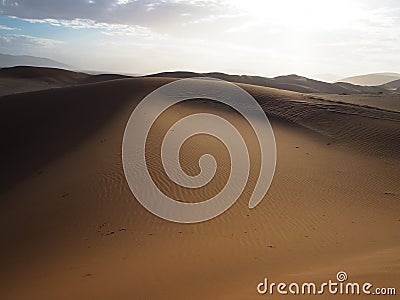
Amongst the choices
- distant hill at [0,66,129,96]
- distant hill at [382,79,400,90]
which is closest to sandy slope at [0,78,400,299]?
distant hill at [0,66,129,96]

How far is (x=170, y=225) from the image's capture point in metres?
6.70

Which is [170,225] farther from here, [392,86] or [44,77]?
[392,86]

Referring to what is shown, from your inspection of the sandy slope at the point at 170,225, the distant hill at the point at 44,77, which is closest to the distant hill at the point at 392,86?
the distant hill at the point at 44,77

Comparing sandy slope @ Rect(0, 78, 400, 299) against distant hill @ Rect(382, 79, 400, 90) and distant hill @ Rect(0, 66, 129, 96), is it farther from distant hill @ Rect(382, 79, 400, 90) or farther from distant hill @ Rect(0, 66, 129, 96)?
distant hill @ Rect(382, 79, 400, 90)

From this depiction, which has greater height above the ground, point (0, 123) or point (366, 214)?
point (0, 123)

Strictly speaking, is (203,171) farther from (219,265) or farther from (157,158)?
(219,265)

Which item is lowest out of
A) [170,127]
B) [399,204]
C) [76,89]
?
[399,204]

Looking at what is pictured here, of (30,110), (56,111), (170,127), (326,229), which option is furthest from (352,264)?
(30,110)

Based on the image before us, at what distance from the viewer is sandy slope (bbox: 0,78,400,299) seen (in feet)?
15.8

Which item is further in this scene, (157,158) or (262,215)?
(157,158)

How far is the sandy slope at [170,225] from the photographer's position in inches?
190

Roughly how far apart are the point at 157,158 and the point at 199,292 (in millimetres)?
5562

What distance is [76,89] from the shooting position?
59.3ft

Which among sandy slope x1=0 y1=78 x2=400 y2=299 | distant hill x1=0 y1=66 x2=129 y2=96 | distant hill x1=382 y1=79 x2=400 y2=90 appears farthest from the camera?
distant hill x1=382 y1=79 x2=400 y2=90
